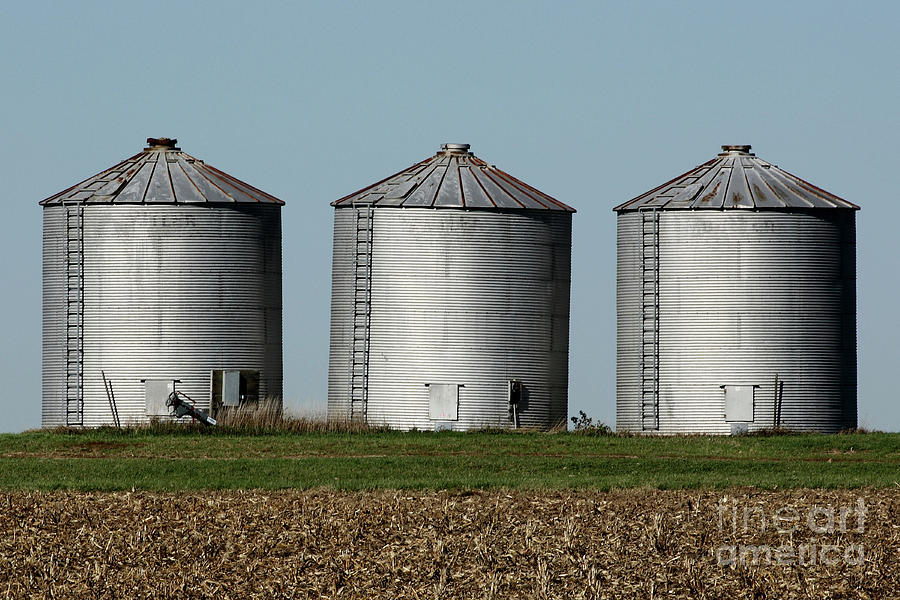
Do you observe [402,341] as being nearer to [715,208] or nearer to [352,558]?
[715,208]

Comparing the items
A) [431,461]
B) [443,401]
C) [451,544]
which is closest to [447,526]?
[451,544]

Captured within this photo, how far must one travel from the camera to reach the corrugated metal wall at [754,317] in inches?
1845

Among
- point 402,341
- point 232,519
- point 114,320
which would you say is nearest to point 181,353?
point 114,320

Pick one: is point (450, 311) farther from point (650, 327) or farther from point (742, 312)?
point (742, 312)

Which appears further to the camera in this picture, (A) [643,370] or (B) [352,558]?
(A) [643,370]

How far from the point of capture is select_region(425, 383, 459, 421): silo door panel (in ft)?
154

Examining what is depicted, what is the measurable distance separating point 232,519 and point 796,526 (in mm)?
8264

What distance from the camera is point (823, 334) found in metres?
47.4

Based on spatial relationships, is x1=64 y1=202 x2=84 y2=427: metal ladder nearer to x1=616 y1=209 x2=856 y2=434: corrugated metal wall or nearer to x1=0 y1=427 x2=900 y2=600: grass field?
x1=0 y1=427 x2=900 y2=600: grass field

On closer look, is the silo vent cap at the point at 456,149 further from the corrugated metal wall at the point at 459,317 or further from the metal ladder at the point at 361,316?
the metal ladder at the point at 361,316

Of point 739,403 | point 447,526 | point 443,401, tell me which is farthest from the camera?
point 443,401

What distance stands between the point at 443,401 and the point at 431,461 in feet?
35.5

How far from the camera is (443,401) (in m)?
46.9

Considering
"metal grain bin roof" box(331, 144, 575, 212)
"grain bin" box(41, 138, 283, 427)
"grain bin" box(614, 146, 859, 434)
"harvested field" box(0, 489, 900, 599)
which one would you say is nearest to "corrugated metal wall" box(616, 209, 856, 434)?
"grain bin" box(614, 146, 859, 434)
